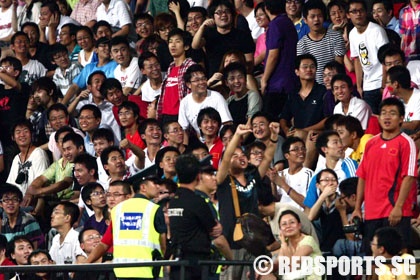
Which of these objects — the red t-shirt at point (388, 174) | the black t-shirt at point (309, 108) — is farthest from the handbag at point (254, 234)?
the black t-shirt at point (309, 108)

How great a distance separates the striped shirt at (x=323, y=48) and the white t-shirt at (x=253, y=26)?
1.60 metres

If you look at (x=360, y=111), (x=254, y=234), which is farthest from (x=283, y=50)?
(x=254, y=234)

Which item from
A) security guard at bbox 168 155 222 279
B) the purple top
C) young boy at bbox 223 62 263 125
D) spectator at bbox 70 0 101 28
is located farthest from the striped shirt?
security guard at bbox 168 155 222 279

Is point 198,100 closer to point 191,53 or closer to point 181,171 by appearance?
point 191,53

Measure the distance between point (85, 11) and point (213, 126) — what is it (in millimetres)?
6529

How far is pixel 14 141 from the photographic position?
1988 centimetres

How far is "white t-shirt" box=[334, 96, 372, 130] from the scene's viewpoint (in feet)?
56.1

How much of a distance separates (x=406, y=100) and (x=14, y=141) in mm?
5952

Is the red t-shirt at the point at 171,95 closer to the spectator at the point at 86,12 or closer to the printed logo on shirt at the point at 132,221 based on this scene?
the spectator at the point at 86,12

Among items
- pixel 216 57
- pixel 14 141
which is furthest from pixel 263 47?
pixel 14 141

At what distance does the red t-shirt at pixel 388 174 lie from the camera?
14.4 meters

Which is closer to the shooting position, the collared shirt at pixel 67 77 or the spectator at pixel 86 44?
the collared shirt at pixel 67 77

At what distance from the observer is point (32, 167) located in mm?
18953

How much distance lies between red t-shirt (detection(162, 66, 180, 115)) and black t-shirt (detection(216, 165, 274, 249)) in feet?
12.8
